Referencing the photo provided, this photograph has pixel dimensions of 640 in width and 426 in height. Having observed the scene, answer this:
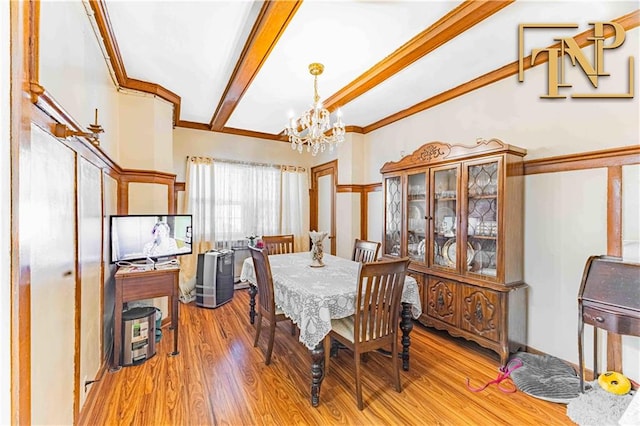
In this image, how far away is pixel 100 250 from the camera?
2195mm

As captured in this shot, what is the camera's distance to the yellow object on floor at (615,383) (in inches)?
75.7

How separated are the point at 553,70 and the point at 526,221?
1.27 metres

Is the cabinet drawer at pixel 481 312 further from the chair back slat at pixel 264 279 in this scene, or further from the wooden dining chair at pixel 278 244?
the wooden dining chair at pixel 278 244

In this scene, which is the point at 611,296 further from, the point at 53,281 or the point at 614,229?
the point at 53,281

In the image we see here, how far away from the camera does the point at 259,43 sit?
221 cm

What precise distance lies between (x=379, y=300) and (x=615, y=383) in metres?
1.67

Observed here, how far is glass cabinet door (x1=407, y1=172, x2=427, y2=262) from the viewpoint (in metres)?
3.25

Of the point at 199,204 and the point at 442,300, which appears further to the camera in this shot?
the point at 199,204

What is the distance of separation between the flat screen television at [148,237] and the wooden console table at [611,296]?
3.40m

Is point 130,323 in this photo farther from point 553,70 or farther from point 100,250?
point 553,70

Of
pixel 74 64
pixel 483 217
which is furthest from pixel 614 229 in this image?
pixel 74 64

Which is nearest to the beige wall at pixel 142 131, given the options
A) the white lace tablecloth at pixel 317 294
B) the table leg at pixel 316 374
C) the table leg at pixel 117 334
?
the table leg at pixel 117 334
